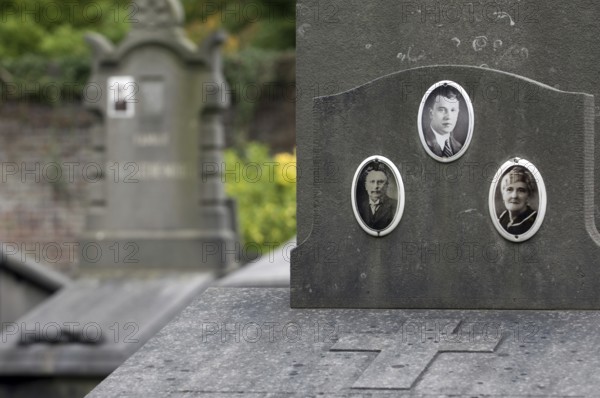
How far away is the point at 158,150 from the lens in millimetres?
11016

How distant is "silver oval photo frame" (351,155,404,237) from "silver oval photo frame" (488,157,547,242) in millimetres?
330

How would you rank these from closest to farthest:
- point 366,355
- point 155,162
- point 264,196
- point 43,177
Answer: point 366,355 → point 155,162 → point 264,196 → point 43,177

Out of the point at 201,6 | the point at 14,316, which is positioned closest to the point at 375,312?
the point at 14,316

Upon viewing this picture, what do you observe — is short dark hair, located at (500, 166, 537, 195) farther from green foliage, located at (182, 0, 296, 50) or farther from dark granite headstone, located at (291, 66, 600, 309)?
green foliage, located at (182, 0, 296, 50)

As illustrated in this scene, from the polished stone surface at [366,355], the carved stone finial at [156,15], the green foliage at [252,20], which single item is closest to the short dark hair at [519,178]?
the polished stone surface at [366,355]

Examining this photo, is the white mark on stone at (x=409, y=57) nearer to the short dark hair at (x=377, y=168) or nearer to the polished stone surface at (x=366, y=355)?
the short dark hair at (x=377, y=168)

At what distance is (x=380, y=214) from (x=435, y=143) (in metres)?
0.31

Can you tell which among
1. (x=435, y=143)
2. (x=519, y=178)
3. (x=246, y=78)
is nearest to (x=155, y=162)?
(x=246, y=78)

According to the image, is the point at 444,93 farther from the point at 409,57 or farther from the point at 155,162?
the point at 155,162

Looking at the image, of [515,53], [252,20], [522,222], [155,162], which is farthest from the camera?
[252,20]

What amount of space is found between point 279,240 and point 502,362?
983cm

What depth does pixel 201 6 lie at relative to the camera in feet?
75.1

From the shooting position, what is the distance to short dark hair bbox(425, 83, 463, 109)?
4.45 metres

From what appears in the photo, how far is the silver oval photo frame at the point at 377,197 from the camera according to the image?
4.48 metres
